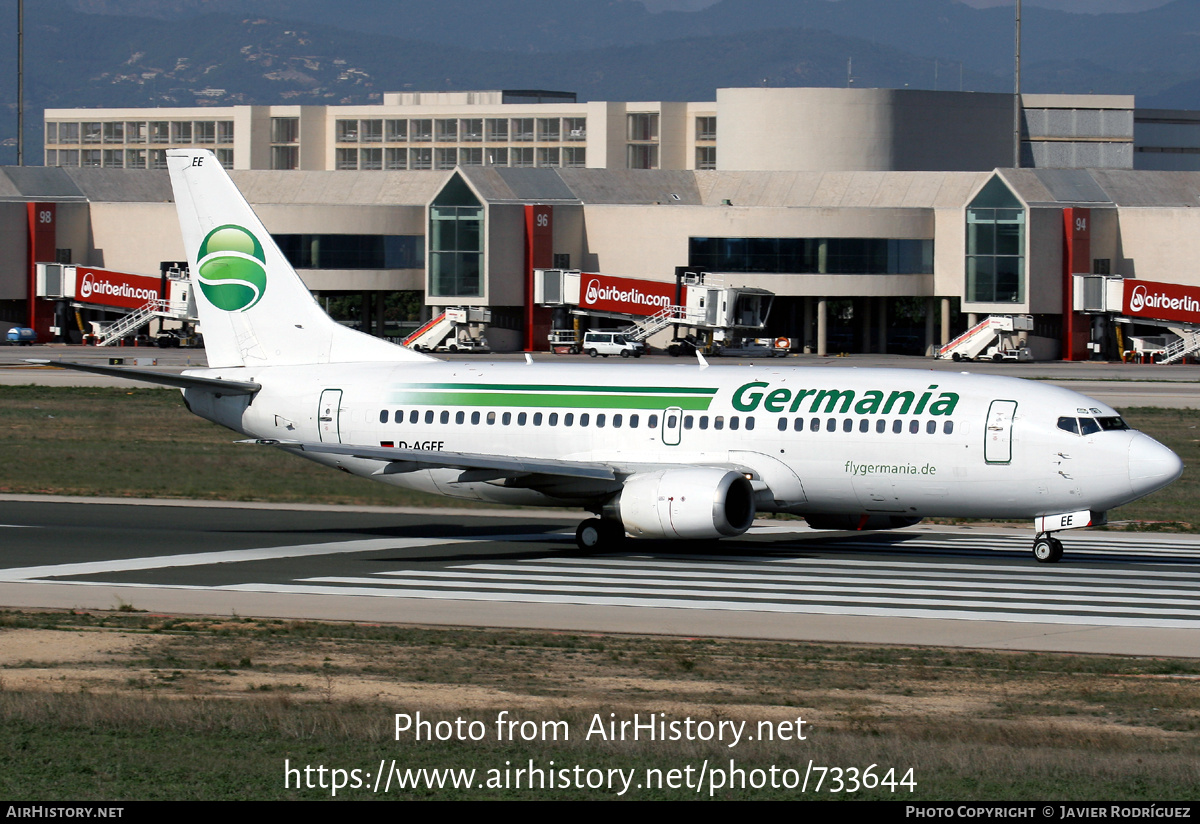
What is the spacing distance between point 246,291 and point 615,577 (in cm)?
1387

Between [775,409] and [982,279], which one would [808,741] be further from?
[982,279]

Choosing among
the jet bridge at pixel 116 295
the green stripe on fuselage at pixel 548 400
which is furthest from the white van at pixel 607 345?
the green stripe on fuselage at pixel 548 400

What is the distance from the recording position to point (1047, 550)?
3428 cm

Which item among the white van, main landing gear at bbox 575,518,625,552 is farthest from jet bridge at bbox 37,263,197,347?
main landing gear at bbox 575,518,625,552

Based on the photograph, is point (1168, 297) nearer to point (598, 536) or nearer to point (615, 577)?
point (598, 536)

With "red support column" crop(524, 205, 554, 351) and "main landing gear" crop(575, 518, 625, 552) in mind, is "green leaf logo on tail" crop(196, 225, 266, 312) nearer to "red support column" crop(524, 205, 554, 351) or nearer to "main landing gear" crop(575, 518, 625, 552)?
"main landing gear" crop(575, 518, 625, 552)

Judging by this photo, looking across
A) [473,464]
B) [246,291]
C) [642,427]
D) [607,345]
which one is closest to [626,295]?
[607,345]

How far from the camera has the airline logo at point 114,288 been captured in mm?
138375

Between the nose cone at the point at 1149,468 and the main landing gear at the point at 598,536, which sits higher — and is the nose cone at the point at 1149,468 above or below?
above

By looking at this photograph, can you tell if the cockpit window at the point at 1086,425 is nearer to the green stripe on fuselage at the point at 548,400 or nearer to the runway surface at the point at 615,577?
the runway surface at the point at 615,577

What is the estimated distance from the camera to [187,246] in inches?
1633

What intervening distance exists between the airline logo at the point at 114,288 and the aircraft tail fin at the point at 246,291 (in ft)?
336

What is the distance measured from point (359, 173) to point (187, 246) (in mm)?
112936
